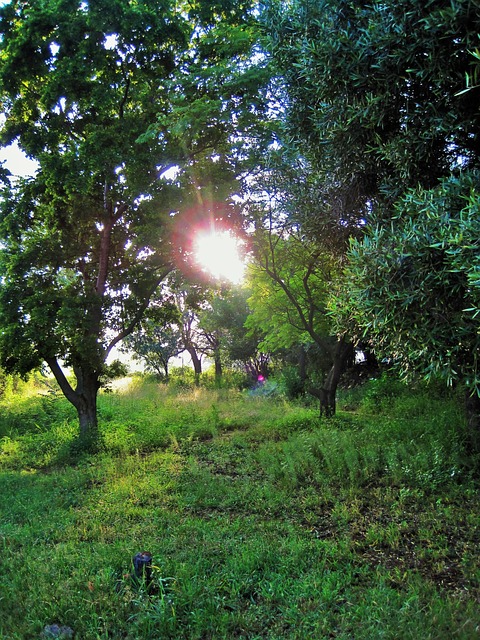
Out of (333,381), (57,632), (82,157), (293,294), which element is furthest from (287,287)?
(57,632)

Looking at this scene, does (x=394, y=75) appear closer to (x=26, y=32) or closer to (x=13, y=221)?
(x=26, y=32)

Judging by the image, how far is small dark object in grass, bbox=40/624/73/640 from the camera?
3.41m

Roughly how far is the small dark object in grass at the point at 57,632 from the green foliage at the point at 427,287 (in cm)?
377

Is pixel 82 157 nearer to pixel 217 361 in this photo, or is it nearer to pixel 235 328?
pixel 235 328

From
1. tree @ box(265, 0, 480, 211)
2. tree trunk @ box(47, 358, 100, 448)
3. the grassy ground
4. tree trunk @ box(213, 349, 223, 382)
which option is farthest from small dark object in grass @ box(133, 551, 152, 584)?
tree trunk @ box(213, 349, 223, 382)

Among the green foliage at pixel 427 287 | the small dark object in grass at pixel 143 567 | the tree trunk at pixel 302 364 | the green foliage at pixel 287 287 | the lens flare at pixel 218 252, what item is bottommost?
the small dark object in grass at pixel 143 567

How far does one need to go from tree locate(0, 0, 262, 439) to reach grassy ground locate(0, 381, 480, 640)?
3110mm

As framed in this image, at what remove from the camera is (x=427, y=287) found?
376 centimetres

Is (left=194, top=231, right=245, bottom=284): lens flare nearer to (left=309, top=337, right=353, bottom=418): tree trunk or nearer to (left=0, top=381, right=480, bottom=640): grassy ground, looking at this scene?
(left=309, top=337, right=353, bottom=418): tree trunk

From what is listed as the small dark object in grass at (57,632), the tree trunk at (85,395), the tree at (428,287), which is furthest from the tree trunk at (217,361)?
the small dark object in grass at (57,632)

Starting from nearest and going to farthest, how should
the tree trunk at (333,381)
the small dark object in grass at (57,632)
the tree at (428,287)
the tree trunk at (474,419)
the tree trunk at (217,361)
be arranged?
the small dark object in grass at (57,632) → the tree at (428,287) → the tree trunk at (474,419) → the tree trunk at (333,381) → the tree trunk at (217,361)

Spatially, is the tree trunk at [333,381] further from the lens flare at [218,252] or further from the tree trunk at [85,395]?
the tree trunk at [85,395]

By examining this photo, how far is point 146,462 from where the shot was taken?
8.98m

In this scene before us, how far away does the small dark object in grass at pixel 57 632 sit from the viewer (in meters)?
3.41
